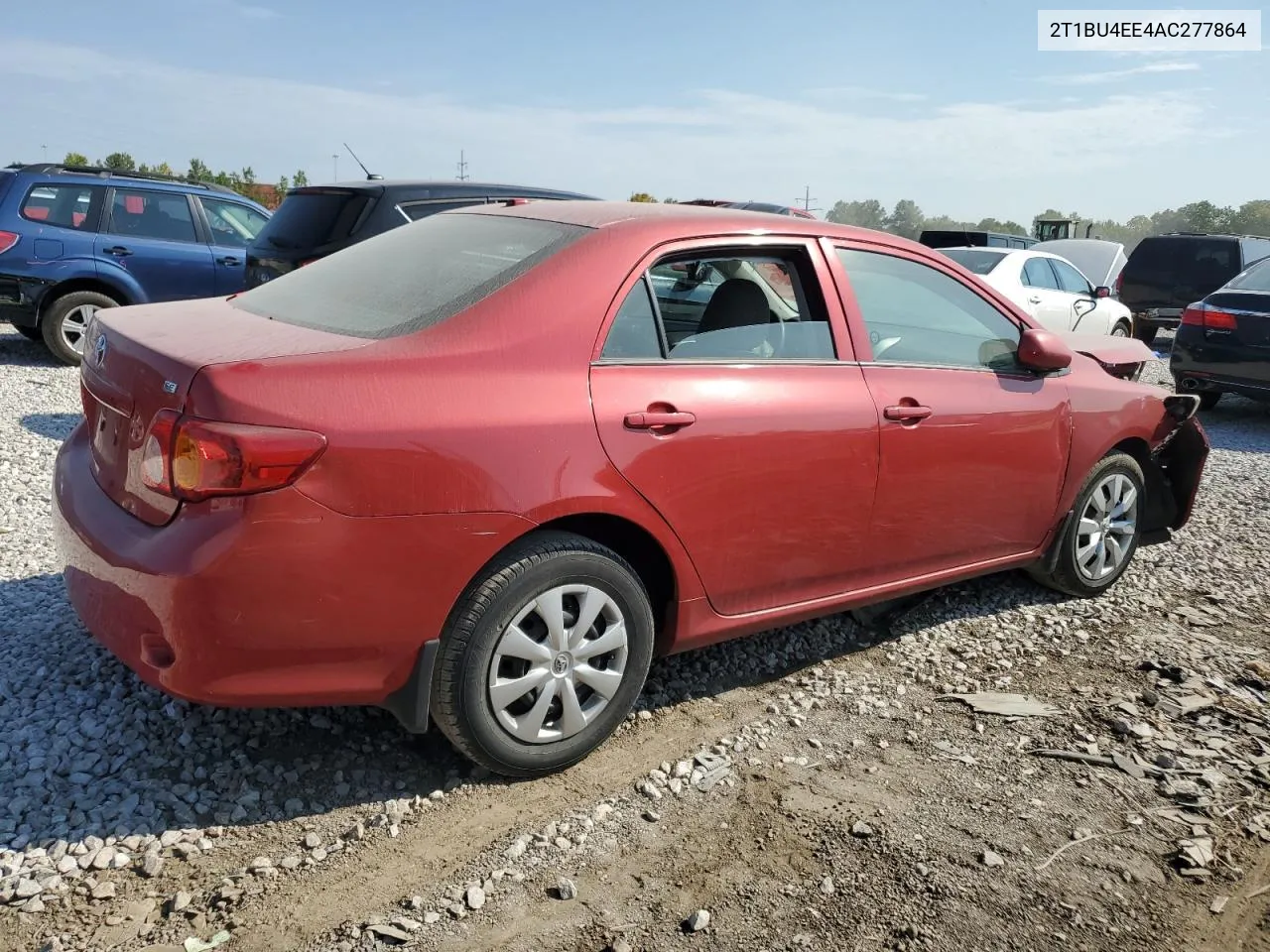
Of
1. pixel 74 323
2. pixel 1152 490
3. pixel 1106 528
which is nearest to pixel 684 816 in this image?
pixel 1106 528

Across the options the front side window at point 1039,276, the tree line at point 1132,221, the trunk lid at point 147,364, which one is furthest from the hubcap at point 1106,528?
the tree line at point 1132,221

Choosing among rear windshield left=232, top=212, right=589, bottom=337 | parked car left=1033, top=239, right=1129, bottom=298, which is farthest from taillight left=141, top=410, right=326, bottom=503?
parked car left=1033, top=239, right=1129, bottom=298

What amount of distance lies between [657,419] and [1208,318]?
8.76 meters

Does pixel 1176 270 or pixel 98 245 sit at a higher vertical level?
pixel 1176 270

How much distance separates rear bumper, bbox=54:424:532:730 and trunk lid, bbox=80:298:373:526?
104mm

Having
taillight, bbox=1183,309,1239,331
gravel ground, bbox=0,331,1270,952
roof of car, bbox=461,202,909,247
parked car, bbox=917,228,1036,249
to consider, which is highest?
parked car, bbox=917,228,1036,249

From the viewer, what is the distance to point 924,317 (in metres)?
4.16

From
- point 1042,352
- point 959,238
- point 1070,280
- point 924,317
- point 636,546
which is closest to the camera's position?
point 636,546

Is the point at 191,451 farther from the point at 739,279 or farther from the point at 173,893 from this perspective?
the point at 739,279

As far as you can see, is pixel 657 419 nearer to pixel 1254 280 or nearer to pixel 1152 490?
pixel 1152 490

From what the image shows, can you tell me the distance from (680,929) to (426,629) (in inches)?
39.4

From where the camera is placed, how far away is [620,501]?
310cm

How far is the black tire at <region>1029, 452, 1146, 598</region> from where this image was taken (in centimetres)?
482

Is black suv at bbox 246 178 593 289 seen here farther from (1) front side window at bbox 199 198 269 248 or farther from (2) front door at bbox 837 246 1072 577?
(2) front door at bbox 837 246 1072 577
